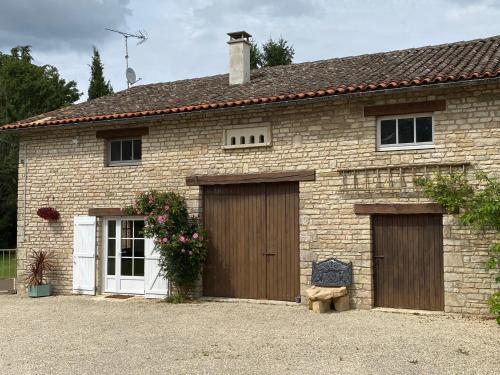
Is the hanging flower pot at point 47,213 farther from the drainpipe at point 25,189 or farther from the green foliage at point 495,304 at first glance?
the green foliage at point 495,304

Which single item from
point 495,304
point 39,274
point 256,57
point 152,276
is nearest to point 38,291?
point 39,274

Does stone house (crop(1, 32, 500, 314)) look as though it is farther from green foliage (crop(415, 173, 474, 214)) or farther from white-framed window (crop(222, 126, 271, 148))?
green foliage (crop(415, 173, 474, 214))

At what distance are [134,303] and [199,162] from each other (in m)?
3.05

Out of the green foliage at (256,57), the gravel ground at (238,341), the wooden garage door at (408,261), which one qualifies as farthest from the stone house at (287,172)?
the green foliage at (256,57)

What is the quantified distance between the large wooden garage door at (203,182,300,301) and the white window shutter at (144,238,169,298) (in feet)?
2.91

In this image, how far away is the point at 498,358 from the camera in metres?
6.38

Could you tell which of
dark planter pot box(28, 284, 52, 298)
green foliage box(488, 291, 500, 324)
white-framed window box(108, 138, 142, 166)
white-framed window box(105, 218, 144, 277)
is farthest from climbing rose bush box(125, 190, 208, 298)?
green foliage box(488, 291, 500, 324)

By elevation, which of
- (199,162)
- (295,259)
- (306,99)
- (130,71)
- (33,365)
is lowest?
(33,365)

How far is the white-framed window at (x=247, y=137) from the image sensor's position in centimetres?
1055

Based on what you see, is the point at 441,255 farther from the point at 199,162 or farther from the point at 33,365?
the point at 33,365

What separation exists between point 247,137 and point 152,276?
138 inches

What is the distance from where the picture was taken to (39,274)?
1206 centimetres

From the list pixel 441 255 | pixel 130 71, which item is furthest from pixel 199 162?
pixel 130 71

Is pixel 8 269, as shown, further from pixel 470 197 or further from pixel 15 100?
pixel 15 100
